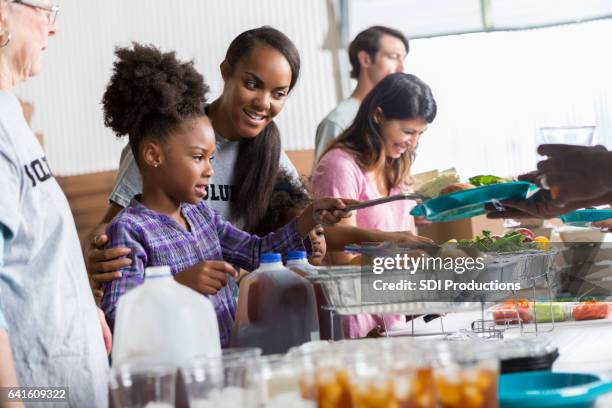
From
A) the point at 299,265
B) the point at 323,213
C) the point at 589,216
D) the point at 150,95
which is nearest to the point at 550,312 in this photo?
the point at 589,216

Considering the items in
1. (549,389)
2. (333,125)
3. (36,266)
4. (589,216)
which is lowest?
(549,389)

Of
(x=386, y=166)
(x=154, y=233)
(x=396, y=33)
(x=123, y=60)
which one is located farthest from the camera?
(x=396, y=33)

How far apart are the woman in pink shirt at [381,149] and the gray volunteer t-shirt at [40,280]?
1.38 meters

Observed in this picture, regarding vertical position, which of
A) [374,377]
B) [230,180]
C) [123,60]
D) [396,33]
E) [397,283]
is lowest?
[374,377]

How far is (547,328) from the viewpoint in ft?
7.11

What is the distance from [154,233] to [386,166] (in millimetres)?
1207

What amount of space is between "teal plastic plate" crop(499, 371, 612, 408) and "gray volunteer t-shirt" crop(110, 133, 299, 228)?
1.25 metres

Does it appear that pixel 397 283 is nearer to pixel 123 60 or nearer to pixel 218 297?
pixel 218 297

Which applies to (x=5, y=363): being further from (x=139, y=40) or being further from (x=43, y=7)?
(x=139, y=40)

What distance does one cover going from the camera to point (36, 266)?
4.58 ft

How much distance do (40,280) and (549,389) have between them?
2.65ft

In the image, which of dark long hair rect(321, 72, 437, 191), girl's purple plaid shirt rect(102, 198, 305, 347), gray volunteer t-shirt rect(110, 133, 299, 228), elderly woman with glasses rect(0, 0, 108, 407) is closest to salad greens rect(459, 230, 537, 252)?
girl's purple plaid shirt rect(102, 198, 305, 347)

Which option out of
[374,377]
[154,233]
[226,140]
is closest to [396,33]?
[226,140]

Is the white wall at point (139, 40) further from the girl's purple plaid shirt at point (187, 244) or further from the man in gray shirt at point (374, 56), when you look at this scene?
the girl's purple plaid shirt at point (187, 244)
